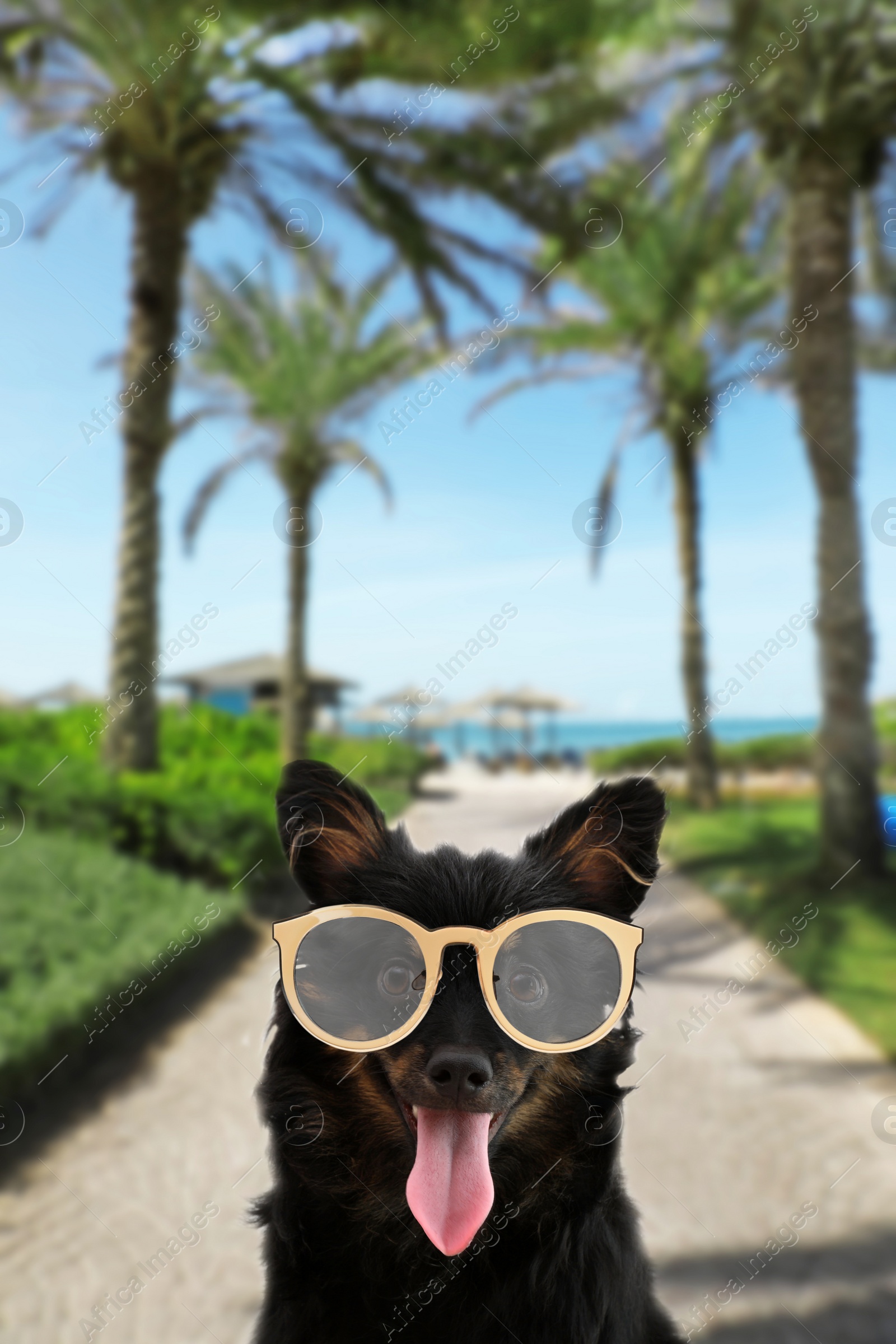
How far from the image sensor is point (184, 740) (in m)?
9.16

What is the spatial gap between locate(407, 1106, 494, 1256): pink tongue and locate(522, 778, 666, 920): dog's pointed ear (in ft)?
0.83

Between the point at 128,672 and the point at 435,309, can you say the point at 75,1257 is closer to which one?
the point at 128,672

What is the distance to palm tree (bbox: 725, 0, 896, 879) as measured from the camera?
6.66 metres

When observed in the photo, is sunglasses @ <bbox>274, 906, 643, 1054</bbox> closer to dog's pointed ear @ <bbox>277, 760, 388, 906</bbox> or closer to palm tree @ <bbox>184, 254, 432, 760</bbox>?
dog's pointed ear @ <bbox>277, 760, 388, 906</bbox>

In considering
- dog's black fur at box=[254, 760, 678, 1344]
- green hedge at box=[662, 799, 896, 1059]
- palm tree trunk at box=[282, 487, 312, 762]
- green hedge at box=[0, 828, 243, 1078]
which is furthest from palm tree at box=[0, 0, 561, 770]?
dog's black fur at box=[254, 760, 678, 1344]

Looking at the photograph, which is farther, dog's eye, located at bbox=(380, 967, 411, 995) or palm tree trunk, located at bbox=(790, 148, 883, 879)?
palm tree trunk, located at bbox=(790, 148, 883, 879)

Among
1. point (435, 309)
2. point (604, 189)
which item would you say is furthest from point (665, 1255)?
point (604, 189)

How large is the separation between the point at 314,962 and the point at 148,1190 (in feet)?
10.1

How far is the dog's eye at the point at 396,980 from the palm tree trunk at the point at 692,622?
32.8 feet

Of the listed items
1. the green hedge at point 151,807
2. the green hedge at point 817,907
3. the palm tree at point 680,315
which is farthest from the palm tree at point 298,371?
the green hedge at point 817,907

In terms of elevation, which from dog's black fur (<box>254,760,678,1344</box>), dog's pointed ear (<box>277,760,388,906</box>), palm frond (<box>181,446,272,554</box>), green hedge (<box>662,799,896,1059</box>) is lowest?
green hedge (<box>662,799,896,1059</box>)

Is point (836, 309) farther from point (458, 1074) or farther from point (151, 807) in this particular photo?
point (458, 1074)

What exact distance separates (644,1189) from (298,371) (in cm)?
930

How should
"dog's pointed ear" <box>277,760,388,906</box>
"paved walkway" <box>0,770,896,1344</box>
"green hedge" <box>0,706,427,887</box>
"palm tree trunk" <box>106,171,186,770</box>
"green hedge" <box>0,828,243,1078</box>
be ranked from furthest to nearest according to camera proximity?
"palm tree trunk" <box>106,171,186,770</box> → "green hedge" <box>0,706,427,887</box> → "green hedge" <box>0,828,243,1078</box> → "paved walkway" <box>0,770,896,1344</box> → "dog's pointed ear" <box>277,760,388,906</box>
